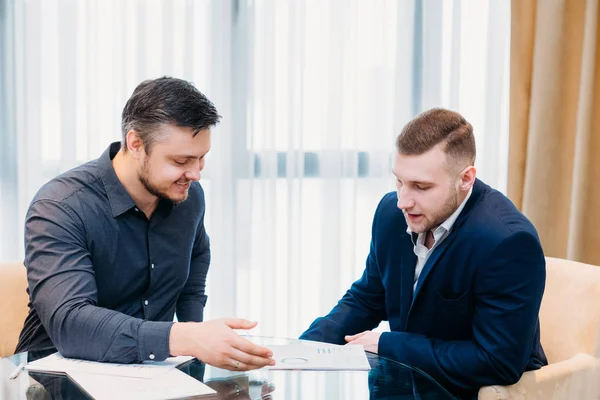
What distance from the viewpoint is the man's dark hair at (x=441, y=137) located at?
1.92 meters

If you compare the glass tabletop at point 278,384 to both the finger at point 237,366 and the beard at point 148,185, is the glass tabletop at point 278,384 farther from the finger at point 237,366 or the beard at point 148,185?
the beard at point 148,185

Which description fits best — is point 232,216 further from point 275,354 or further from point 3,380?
point 3,380

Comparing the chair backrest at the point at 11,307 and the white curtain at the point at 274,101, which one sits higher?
the white curtain at the point at 274,101

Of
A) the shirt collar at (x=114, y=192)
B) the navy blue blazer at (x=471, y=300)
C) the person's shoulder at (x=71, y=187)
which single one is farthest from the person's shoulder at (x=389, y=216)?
the person's shoulder at (x=71, y=187)

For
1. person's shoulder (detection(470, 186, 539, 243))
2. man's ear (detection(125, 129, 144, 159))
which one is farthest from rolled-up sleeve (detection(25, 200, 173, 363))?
person's shoulder (detection(470, 186, 539, 243))

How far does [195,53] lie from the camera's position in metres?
3.25

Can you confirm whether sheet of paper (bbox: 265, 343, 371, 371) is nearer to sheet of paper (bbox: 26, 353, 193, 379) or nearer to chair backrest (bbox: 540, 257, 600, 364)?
sheet of paper (bbox: 26, 353, 193, 379)

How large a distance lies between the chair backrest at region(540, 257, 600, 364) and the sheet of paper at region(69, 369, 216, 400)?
1155 mm

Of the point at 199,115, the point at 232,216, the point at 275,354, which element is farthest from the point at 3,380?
the point at 232,216

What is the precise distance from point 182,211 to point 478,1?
194 cm

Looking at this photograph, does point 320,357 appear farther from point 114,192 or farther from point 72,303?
point 114,192

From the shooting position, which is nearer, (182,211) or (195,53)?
(182,211)

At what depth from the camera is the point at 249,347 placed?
1.59m

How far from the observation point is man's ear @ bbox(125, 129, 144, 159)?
6.38 ft
